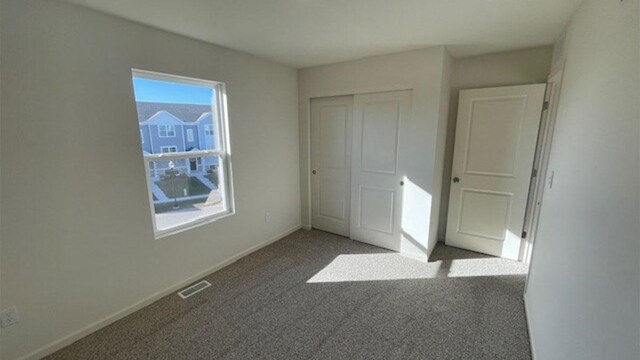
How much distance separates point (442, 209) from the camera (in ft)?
11.2

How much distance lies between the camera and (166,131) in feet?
7.63

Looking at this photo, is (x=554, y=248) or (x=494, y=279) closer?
(x=554, y=248)

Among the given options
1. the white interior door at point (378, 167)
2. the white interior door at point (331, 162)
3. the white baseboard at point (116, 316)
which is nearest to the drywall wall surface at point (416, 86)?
the white interior door at point (378, 167)

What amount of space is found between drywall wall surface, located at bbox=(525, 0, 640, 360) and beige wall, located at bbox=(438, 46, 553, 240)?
3.24 feet

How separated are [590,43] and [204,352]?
304 cm

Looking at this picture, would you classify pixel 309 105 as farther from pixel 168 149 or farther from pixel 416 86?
pixel 168 149

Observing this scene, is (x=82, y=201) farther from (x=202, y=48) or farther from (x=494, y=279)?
(x=494, y=279)

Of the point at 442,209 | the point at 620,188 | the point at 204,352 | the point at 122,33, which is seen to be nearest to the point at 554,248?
the point at 620,188

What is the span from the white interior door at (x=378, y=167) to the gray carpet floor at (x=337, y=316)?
0.50 metres

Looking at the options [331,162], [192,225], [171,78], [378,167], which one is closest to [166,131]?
[171,78]

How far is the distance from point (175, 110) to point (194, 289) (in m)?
1.70

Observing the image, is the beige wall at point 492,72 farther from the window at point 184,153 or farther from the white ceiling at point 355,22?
the window at point 184,153

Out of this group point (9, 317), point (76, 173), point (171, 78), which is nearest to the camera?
point (9, 317)

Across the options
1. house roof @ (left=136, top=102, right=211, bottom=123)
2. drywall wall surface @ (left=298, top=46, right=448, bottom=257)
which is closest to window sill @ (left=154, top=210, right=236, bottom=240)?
house roof @ (left=136, top=102, right=211, bottom=123)
